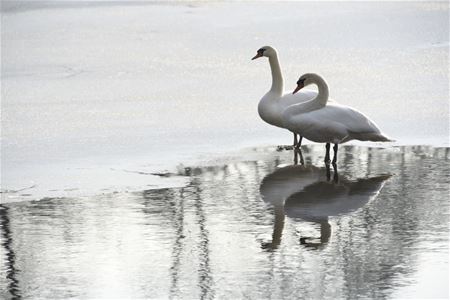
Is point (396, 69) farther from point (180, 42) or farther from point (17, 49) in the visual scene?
point (17, 49)

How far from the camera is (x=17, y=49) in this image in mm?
15812

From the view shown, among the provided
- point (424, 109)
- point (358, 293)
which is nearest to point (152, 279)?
point (358, 293)

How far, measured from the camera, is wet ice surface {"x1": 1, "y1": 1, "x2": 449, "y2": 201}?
9.46 m

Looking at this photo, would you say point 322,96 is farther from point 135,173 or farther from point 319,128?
point 135,173

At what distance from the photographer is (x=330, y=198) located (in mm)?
7660

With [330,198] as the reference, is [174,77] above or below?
above

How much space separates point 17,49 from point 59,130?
5.53 meters

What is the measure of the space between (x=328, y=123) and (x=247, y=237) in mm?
2486

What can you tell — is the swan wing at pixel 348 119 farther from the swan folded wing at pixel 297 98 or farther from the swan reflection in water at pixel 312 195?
the swan folded wing at pixel 297 98

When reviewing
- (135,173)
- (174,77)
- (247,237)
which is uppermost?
A: (174,77)

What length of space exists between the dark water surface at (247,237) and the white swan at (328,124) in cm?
26

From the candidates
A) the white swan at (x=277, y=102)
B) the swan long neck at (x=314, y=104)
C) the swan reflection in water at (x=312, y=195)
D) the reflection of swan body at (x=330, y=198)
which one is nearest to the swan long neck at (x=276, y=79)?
the white swan at (x=277, y=102)

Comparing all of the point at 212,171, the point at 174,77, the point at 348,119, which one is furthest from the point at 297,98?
the point at 174,77

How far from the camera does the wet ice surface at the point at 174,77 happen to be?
9461 mm
